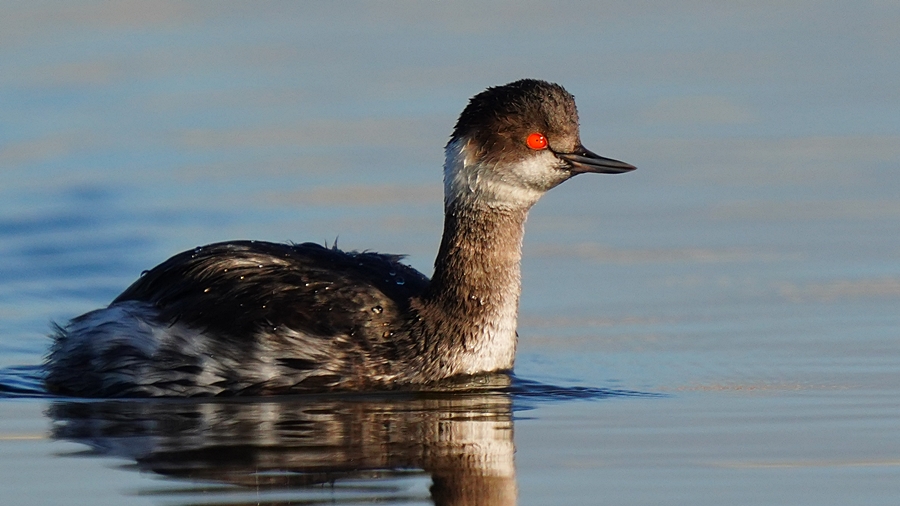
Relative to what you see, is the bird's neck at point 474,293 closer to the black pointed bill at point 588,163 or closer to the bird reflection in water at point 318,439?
the bird reflection in water at point 318,439

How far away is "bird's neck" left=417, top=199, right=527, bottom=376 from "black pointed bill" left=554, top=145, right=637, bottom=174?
428mm

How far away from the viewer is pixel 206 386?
11.0 meters

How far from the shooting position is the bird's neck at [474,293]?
11242mm

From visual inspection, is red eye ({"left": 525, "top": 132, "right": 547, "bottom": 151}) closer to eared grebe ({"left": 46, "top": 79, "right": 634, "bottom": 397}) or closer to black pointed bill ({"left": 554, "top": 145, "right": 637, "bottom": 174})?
eared grebe ({"left": 46, "top": 79, "right": 634, "bottom": 397})

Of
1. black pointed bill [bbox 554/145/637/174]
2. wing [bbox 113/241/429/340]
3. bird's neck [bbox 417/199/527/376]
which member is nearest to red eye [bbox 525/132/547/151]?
black pointed bill [bbox 554/145/637/174]

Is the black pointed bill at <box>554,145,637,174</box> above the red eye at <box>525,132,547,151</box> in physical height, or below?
below

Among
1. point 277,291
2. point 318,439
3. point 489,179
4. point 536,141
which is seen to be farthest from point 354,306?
point 318,439

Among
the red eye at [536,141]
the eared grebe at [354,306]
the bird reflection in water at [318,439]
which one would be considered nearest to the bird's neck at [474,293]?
the eared grebe at [354,306]

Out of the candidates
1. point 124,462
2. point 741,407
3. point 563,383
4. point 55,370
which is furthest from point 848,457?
point 55,370

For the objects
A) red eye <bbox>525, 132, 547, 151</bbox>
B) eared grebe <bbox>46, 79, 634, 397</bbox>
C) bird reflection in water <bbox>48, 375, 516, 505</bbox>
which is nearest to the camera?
bird reflection in water <bbox>48, 375, 516, 505</bbox>

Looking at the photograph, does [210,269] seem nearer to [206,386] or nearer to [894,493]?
[206,386]

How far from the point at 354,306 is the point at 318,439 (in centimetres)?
184

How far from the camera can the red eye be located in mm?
11422

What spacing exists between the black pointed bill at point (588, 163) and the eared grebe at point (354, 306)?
0.01m
